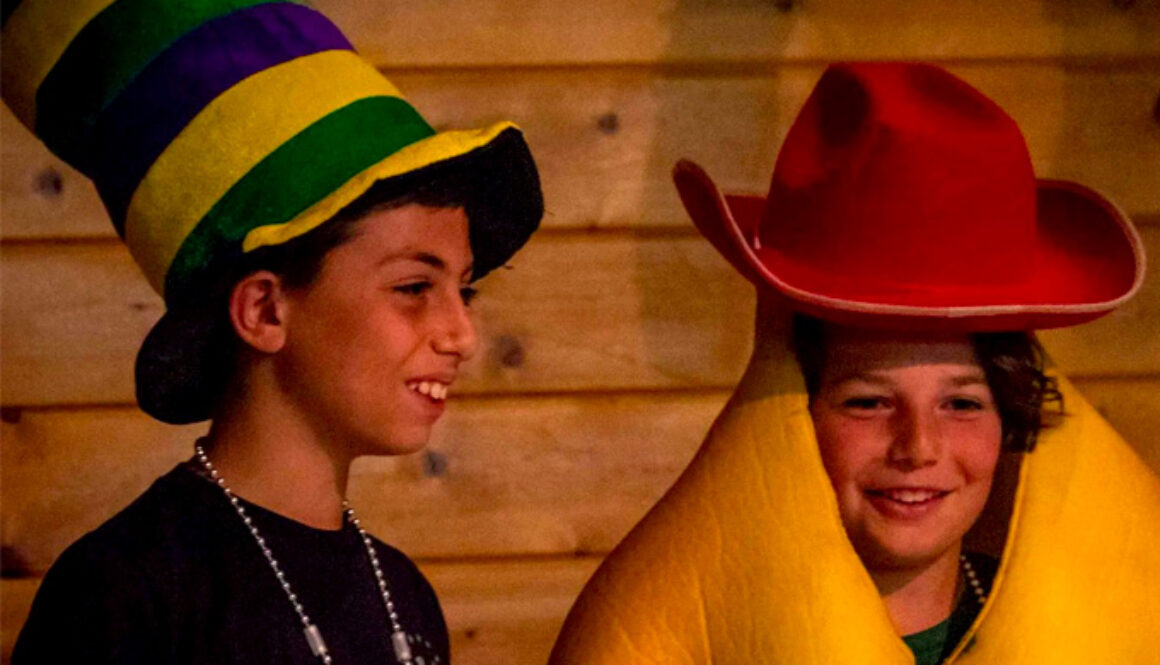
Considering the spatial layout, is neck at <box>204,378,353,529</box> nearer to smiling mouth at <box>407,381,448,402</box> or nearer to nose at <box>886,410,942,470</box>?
smiling mouth at <box>407,381,448,402</box>

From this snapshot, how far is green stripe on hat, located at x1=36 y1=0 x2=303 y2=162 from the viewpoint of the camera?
1.03 m

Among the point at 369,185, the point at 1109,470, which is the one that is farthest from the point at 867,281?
the point at 369,185

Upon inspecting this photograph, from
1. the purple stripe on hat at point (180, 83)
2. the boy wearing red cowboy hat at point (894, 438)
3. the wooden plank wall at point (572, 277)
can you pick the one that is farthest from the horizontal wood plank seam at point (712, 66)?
the purple stripe on hat at point (180, 83)

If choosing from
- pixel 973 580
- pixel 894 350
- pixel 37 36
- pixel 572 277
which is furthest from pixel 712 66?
pixel 37 36

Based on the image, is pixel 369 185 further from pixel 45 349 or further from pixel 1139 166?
pixel 1139 166

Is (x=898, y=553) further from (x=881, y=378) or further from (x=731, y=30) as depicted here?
(x=731, y=30)

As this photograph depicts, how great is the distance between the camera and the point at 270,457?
3.59 feet

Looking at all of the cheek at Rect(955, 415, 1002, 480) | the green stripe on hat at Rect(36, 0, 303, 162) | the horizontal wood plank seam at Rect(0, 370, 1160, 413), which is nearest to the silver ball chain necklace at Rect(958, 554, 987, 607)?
the cheek at Rect(955, 415, 1002, 480)

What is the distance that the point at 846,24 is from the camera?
4.82 feet

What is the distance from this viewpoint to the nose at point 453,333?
1.09m

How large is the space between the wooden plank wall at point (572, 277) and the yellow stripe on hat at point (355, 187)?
43 centimetres

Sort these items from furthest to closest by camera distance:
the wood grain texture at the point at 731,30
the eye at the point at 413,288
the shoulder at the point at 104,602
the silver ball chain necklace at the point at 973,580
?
the wood grain texture at the point at 731,30
the silver ball chain necklace at the point at 973,580
the eye at the point at 413,288
the shoulder at the point at 104,602

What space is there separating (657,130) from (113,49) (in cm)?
59

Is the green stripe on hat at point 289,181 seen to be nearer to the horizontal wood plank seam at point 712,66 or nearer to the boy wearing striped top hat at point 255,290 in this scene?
the boy wearing striped top hat at point 255,290
